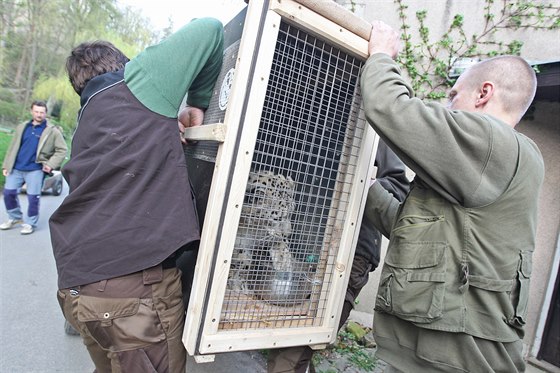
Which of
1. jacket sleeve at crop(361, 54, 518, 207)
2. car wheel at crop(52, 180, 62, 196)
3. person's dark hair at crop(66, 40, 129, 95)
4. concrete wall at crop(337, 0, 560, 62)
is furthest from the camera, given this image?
car wheel at crop(52, 180, 62, 196)

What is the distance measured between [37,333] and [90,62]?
2.70 metres

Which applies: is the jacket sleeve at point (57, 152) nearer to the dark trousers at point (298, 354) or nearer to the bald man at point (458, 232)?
the dark trousers at point (298, 354)

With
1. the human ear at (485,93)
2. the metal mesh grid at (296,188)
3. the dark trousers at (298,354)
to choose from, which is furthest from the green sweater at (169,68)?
the dark trousers at (298,354)

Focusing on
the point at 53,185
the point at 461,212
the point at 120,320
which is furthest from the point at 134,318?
the point at 53,185

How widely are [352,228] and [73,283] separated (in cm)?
118

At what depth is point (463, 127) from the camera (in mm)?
1275

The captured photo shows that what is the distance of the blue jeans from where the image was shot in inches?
220

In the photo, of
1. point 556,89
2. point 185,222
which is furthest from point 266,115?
point 556,89

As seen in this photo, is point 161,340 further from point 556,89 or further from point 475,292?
point 556,89

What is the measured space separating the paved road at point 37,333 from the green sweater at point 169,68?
94.3 inches

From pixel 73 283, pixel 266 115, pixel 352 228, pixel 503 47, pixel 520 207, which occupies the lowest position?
pixel 73 283

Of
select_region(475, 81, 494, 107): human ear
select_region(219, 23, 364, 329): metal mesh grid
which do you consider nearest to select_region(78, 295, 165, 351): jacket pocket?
select_region(219, 23, 364, 329): metal mesh grid

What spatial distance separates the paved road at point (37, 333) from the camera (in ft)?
9.39

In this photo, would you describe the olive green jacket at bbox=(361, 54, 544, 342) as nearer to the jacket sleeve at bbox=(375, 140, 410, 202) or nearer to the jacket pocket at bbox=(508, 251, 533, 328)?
the jacket pocket at bbox=(508, 251, 533, 328)
